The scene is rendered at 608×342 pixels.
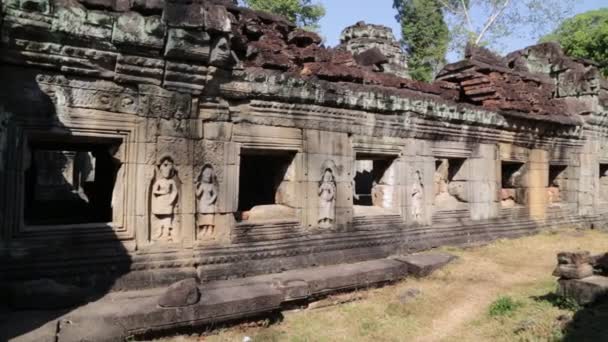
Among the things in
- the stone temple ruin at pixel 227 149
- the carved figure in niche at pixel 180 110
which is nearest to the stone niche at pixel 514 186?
the stone temple ruin at pixel 227 149

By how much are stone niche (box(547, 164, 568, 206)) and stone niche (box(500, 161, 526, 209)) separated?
5.60 ft

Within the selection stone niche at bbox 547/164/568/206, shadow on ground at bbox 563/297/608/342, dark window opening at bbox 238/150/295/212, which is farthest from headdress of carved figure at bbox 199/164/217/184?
stone niche at bbox 547/164/568/206

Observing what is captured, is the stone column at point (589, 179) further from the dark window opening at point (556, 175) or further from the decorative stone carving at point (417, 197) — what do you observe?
the decorative stone carving at point (417, 197)

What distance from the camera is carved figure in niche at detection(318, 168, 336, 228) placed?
659 centimetres

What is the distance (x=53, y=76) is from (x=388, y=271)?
497cm

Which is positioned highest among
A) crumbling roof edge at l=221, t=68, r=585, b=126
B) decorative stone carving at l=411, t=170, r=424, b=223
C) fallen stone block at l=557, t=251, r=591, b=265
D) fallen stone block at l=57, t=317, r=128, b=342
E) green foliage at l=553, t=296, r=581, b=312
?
crumbling roof edge at l=221, t=68, r=585, b=126

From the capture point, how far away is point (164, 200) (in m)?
5.24

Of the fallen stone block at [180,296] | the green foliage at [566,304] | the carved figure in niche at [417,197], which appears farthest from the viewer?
the carved figure in niche at [417,197]

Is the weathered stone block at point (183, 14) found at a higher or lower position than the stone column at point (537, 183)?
higher

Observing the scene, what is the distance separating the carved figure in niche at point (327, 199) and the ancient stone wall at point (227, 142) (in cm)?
2

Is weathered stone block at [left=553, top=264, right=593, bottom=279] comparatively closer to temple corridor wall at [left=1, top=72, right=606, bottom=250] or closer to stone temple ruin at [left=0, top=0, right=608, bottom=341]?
stone temple ruin at [left=0, top=0, right=608, bottom=341]

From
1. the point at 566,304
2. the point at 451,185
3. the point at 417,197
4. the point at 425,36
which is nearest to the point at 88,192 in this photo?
the point at 417,197

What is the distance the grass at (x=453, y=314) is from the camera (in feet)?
15.1

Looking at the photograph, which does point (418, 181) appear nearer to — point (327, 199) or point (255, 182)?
point (327, 199)
